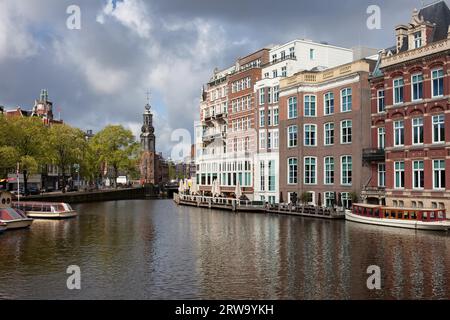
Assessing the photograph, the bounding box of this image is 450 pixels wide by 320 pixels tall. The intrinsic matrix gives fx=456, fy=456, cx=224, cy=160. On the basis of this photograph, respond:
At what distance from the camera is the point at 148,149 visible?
183 m

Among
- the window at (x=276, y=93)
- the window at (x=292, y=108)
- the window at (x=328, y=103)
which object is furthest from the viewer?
the window at (x=276, y=93)

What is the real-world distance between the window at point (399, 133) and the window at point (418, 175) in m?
3.03

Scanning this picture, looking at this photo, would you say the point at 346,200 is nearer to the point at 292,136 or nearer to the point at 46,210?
the point at 292,136

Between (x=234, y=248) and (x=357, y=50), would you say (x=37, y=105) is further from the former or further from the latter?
(x=234, y=248)

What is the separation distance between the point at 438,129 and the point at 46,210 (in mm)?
44566

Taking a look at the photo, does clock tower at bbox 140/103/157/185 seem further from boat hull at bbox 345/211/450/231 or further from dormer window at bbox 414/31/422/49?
dormer window at bbox 414/31/422/49

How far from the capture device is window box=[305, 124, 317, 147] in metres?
61.9

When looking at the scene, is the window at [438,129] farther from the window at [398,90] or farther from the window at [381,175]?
the window at [381,175]

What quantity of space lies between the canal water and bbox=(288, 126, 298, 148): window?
2139cm

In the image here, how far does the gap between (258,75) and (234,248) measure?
46.9 meters

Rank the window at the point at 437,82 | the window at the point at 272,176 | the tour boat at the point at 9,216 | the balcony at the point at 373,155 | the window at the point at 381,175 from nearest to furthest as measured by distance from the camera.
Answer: the tour boat at the point at 9,216
the window at the point at 437,82
the balcony at the point at 373,155
the window at the point at 381,175
the window at the point at 272,176

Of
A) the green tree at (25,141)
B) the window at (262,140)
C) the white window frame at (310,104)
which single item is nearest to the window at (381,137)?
the white window frame at (310,104)

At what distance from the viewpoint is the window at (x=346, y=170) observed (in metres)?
56.2

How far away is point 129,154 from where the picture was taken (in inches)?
4518
